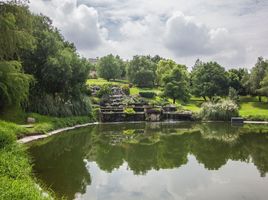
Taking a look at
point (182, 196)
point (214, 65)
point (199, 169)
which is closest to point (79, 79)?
point (199, 169)

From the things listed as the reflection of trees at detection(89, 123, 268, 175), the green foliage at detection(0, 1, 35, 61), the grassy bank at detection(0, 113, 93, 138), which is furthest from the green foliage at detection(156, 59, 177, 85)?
the green foliage at detection(0, 1, 35, 61)

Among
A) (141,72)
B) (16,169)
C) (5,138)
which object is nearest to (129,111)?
(141,72)

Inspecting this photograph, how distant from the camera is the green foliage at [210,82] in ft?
178

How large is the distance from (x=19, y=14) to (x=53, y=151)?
25.4ft

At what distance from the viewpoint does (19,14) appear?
1617 centimetres

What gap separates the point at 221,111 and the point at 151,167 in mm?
27295

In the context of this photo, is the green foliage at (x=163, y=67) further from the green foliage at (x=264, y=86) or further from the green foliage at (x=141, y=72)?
the green foliage at (x=264, y=86)

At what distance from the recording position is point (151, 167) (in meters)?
15.2

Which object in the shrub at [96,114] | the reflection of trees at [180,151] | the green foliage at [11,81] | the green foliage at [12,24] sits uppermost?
the green foliage at [12,24]

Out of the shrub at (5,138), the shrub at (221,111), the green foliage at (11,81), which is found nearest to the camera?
the shrub at (5,138)

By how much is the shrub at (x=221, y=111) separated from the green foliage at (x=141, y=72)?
86.6ft

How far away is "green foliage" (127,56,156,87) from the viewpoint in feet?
216

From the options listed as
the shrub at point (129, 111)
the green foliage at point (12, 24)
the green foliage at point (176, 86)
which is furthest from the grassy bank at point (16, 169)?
the green foliage at point (176, 86)

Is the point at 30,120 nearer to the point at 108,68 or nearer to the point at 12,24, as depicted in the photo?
the point at 12,24
